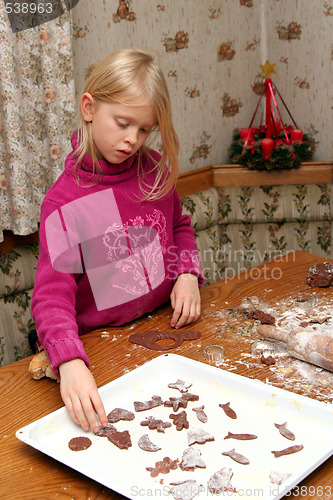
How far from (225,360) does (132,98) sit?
2.08 ft

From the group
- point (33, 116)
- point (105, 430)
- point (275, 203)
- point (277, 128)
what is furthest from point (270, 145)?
point (105, 430)

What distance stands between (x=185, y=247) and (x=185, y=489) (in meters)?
0.90

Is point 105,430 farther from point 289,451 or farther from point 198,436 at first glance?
point 289,451

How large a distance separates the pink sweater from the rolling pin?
41 centimetres

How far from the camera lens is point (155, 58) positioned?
1.45 meters

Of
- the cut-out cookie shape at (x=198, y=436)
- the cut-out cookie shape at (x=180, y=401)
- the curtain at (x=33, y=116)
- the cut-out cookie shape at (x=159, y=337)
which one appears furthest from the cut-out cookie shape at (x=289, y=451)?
the curtain at (x=33, y=116)

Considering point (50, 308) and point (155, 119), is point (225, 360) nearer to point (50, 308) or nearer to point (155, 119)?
point (50, 308)

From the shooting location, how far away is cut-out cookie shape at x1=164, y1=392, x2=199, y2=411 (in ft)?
3.58

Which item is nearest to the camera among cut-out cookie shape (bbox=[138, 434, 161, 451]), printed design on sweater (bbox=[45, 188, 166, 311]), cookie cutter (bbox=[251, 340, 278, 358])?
cut-out cookie shape (bbox=[138, 434, 161, 451])

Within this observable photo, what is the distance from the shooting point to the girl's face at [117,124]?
133 centimetres

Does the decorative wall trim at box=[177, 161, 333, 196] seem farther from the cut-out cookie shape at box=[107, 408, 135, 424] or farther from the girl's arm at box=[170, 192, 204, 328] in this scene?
the cut-out cookie shape at box=[107, 408, 135, 424]

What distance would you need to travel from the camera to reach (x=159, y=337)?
1.37 m

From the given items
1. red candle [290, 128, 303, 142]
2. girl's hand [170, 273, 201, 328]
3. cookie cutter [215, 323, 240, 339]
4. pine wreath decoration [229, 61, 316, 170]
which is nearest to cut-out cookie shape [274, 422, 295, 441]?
cookie cutter [215, 323, 240, 339]

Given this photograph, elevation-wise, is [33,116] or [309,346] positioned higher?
[33,116]
